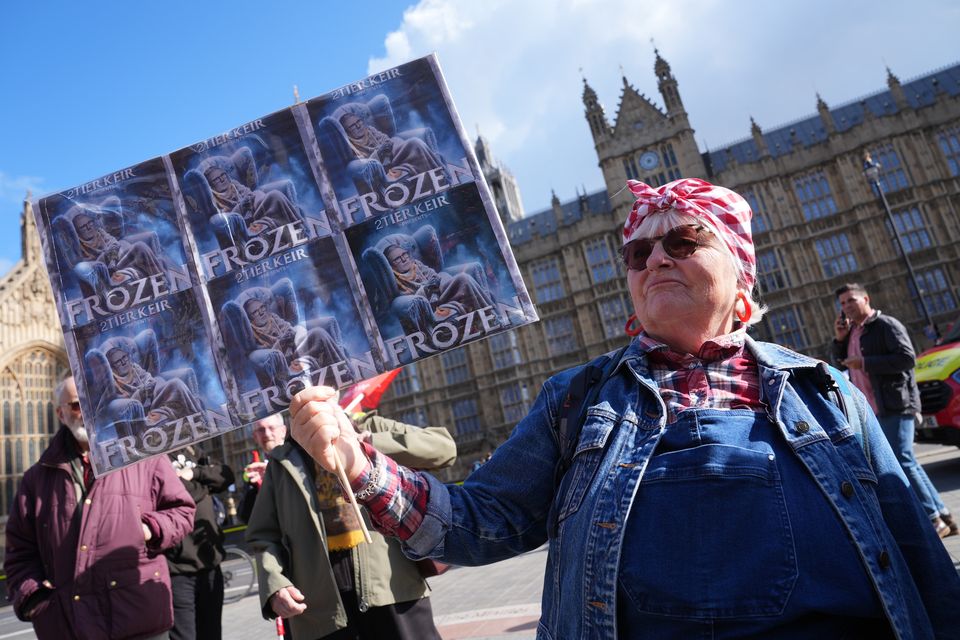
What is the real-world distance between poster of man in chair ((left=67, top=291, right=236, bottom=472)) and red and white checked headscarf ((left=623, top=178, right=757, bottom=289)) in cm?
157

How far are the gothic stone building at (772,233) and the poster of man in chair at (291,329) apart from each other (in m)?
30.7

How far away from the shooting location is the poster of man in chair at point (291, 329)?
220cm

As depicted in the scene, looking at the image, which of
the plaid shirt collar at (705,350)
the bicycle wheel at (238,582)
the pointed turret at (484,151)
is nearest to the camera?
the plaid shirt collar at (705,350)

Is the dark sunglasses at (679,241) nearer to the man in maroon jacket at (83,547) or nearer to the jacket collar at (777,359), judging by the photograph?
the jacket collar at (777,359)

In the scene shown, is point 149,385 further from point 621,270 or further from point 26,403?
point 26,403

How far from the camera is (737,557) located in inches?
54.4

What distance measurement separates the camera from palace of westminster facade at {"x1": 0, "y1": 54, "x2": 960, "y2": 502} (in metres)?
29.1

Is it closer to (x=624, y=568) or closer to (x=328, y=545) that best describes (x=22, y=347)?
(x=328, y=545)

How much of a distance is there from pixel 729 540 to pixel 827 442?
0.38 metres

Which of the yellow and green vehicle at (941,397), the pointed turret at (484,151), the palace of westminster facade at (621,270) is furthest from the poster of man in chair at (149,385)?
the pointed turret at (484,151)

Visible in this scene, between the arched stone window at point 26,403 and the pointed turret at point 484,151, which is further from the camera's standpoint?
the pointed turret at point 484,151

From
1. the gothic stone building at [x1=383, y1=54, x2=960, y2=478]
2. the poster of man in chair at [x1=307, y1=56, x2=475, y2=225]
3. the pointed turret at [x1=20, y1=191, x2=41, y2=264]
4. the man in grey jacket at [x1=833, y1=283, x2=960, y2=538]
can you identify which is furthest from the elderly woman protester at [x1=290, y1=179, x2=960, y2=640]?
the pointed turret at [x1=20, y1=191, x2=41, y2=264]

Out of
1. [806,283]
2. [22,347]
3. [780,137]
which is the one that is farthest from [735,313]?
[22,347]

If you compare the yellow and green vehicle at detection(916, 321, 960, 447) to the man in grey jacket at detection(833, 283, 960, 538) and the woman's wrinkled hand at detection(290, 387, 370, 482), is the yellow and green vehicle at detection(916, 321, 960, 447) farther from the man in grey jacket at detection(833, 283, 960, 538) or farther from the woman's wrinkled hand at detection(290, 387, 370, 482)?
the woman's wrinkled hand at detection(290, 387, 370, 482)
